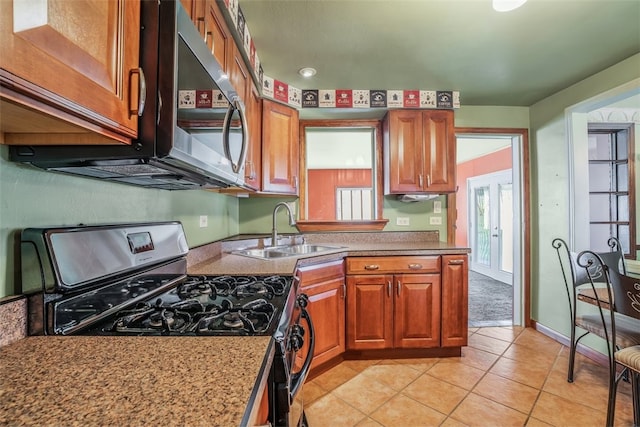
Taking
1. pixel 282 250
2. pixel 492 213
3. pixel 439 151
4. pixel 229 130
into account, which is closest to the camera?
pixel 229 130

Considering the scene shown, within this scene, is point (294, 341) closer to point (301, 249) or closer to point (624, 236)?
point (301, 249)

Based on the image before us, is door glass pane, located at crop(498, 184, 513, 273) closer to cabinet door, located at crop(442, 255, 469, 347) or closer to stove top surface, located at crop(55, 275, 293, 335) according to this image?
cabinet door, located at crop(442, 255, 469, 347)

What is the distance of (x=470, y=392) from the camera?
5.92ft

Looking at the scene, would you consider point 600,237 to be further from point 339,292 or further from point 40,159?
point 40,159

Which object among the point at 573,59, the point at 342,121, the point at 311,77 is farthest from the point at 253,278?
the point at 573,59

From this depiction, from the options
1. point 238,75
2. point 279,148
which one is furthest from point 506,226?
point 238,75

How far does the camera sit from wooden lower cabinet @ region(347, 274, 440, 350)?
7.08 feet

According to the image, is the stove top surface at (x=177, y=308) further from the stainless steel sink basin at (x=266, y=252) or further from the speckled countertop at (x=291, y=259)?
the stainless steel sink basin at (x=266, y=252)

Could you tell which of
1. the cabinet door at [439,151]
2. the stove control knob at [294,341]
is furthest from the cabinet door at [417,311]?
the stove control knob at [294,341]

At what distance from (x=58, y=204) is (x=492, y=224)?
229 inches

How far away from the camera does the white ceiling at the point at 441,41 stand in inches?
60.0

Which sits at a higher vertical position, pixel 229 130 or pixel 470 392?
pixel 229 130

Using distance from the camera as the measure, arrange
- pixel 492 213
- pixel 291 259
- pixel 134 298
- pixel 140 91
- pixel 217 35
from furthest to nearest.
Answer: pixel 492 213 → pixel 291 259 → pixel 217 35 → pixel 134 298 → pixel 140 91

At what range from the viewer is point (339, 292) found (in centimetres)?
210
